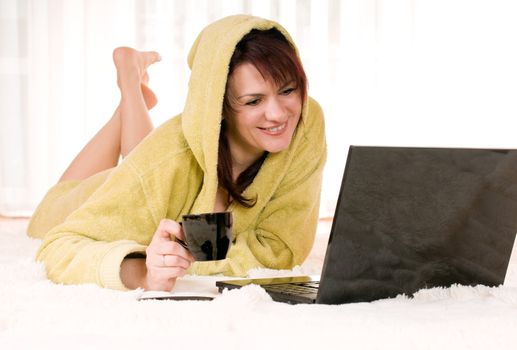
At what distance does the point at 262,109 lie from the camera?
1.74 meters

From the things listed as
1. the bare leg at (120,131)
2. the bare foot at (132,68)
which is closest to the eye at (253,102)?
the bare leg at (120,131)

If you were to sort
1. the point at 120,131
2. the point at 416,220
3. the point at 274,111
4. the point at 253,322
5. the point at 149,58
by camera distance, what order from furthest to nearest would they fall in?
1. the point at 149,58
2. the point at 120,131
3. the point at 274,111
4. the point at 416,220
5. the point at 253,322

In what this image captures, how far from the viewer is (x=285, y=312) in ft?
3.81

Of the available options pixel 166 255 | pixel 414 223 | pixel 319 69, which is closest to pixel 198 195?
pixel 166 255

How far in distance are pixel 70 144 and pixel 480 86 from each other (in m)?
2.29

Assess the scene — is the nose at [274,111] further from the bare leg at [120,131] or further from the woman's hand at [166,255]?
the bare leg at [120,131]

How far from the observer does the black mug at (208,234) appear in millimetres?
1223

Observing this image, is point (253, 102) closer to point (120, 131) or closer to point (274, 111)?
point (274, 111)

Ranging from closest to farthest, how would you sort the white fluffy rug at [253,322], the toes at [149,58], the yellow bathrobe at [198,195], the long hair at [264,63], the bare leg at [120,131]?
the white fluffy rug at [253,322], the yellow bathrobe at [198,195], the long hair at [264,63], the bare leg at [120,131], the toes at [149,58]

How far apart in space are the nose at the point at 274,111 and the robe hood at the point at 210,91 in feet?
0.34

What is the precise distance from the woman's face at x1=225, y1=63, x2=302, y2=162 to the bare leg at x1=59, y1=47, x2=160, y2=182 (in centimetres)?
91

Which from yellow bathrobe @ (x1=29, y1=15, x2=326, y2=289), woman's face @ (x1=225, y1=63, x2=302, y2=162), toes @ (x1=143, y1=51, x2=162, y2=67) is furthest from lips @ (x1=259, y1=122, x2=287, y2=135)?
toes @ (x1=143, y1=51, x2=162, y2=67)

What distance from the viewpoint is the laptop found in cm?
114

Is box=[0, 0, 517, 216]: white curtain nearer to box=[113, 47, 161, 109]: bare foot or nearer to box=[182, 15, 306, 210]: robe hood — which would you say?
box=[113, 47, 161, 109]: bare foot
